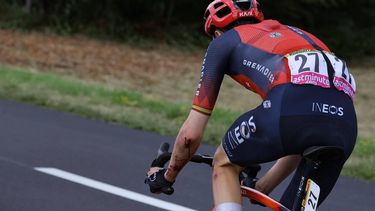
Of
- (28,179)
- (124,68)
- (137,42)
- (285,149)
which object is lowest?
(137,42)

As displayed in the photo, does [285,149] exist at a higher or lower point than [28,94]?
higher

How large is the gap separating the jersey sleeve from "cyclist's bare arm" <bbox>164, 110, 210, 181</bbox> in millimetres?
39

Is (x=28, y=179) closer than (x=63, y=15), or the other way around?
(x=28, y=179)

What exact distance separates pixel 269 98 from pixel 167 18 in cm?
2341

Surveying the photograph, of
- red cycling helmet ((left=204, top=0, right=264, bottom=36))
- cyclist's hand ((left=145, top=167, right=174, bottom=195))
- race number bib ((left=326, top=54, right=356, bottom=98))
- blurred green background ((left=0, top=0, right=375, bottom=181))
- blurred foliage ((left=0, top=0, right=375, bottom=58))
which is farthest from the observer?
blurred foliage ((left=0, top=0, right=375, bottom=58))

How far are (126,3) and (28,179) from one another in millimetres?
19948

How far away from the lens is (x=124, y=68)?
19.3 metres

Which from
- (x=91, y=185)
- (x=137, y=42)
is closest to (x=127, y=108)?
(x=91, y=185)

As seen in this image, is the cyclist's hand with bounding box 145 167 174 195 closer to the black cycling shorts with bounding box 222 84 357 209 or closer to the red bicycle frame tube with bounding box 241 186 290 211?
the red bicycle frame tube with bounding box 241 186 290 211

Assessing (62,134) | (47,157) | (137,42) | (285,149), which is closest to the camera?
(285,149)

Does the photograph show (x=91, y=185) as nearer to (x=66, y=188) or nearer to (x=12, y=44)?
(x=66, y=188)

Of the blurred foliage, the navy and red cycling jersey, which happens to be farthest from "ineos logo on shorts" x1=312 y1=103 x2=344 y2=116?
the blurred foliage

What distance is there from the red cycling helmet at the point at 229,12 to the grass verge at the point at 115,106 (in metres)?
4.86

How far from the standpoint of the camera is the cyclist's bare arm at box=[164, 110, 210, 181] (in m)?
3.78
